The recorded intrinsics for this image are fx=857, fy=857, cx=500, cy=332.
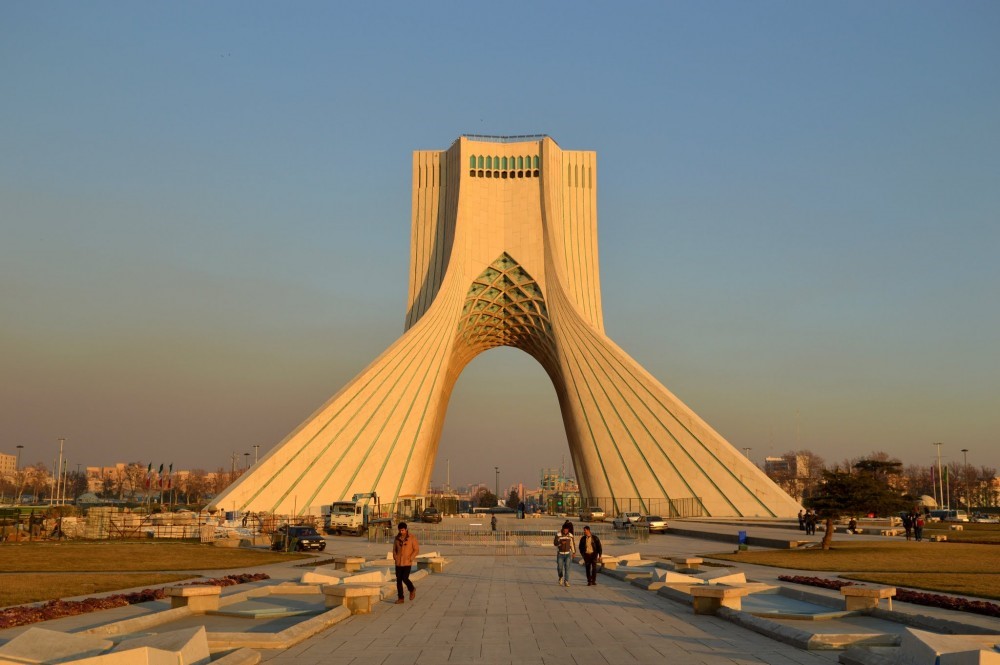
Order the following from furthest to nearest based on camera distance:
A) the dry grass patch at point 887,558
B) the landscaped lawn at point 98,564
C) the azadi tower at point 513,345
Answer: the azadi tower at point 513,345
the dry grass patch at point 887,558
the landscaped lawn at point 98,564

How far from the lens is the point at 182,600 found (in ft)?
32.8

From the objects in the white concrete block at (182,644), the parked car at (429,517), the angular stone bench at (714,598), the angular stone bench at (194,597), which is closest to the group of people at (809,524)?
the angular stone bench at (714,598)

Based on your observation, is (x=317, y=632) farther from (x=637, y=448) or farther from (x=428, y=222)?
(x=428, y=222)

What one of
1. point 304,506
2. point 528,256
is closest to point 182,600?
point 304,506

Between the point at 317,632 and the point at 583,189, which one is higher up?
the point at 583,189

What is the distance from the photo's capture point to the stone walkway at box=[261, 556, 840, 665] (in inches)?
271

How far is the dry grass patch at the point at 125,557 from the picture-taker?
16359 millimetres

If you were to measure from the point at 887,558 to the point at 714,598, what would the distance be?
10569 mm

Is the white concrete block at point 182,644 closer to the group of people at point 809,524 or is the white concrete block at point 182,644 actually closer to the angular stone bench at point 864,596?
the angular stone bench at point 864,596

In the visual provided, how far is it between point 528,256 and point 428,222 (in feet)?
20.0

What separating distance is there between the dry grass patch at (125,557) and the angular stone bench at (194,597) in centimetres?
664

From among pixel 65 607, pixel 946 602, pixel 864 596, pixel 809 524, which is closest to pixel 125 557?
pixel 65 607

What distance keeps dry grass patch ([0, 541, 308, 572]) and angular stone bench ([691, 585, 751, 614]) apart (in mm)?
10537

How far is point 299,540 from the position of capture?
22.8m
